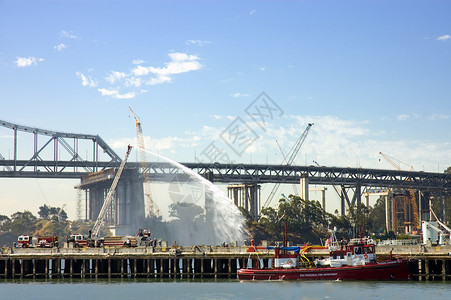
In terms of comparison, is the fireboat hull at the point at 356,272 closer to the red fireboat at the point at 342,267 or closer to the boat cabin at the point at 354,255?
the red fireboat at the point at 342,267

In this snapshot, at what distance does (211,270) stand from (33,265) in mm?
27223

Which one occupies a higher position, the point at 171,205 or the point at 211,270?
the point at 171,205

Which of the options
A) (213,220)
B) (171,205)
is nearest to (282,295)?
(213,220)

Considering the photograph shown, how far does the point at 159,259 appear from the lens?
102 m

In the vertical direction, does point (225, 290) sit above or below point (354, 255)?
below

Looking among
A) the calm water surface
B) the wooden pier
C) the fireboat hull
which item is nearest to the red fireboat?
the fireboat hull

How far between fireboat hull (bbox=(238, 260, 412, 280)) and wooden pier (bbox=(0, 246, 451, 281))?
4.03 meters

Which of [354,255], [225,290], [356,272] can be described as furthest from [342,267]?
[225,290]

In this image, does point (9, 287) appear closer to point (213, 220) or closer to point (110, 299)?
point (110, 299)

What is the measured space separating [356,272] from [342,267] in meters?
1.85

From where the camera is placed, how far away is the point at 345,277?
285ft

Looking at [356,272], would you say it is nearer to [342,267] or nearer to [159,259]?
[342,267]

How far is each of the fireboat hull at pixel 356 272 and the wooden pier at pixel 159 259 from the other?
403cm

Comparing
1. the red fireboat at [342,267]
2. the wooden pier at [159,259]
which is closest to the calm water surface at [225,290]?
the red fireboat at [342,267]
